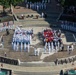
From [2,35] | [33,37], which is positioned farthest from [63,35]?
[2,35]

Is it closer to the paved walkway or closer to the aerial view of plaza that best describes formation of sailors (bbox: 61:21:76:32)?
the aerial view of plaza

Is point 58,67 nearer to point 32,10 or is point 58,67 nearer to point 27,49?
point 27,49

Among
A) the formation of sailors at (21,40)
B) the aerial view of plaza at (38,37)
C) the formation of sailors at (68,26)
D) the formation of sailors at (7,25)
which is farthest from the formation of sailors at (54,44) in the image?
the formation of sailors at (7,25)

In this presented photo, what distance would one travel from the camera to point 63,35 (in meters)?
89.4

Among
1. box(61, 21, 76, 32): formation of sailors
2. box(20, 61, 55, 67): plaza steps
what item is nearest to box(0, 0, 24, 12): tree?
box(61, 21, 76, 32): formation of sailors

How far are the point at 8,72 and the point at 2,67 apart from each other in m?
1.72

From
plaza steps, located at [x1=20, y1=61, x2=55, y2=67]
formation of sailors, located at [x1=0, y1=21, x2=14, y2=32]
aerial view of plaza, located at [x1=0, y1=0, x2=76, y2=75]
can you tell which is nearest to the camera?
aerial view of plaza, located at [x1=0, y1=0, x2=76, y2=75]

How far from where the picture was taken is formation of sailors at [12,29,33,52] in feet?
270

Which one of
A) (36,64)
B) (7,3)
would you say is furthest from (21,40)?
(7,3)

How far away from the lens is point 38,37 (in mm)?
88188

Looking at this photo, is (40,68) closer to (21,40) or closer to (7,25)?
(21,40)

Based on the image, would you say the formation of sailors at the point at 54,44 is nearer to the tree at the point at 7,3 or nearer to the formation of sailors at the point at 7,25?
the formation of sailors at the point at 7,25

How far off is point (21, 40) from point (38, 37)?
216 inches

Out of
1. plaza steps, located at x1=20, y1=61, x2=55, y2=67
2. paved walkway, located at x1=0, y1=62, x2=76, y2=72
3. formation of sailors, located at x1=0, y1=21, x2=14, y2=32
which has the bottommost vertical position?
paved walkway, located at x1=0, y1=62, x2=76, y2=72
